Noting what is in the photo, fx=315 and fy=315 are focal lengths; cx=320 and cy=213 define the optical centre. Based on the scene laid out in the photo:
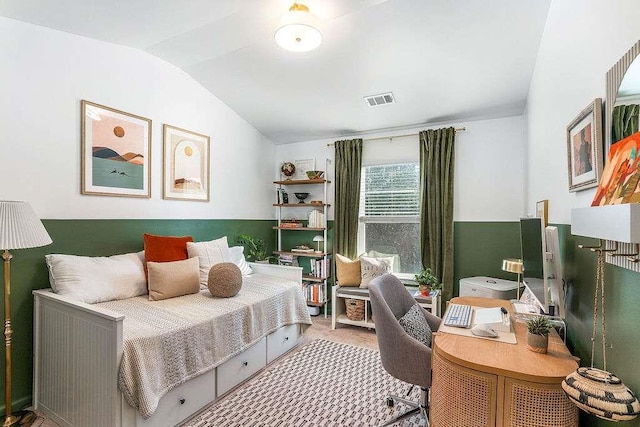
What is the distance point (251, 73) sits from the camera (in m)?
3.14

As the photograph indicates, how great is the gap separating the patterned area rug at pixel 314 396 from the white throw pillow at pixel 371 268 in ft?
3.07

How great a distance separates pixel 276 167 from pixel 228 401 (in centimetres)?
325

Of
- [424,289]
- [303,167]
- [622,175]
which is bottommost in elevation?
[424,289]

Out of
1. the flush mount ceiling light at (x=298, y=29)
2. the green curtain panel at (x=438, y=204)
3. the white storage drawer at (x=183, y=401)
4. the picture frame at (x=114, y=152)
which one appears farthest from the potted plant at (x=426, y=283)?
the picture frame at (x=114, y=152)

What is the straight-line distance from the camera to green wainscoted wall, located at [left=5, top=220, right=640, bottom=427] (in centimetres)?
97

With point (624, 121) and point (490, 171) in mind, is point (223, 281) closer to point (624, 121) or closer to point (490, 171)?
point (624, 121)

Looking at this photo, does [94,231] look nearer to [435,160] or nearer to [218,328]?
[218,328]

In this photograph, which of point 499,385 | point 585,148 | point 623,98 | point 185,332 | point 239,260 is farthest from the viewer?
point 239,260

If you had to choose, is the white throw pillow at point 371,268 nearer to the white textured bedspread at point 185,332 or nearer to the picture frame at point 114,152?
the white textured bedspread at point 185,332

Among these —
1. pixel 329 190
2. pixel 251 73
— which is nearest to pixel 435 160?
pixel 329 190

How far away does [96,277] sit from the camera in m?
2.33

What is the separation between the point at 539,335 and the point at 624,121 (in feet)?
2.96

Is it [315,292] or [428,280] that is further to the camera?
[315,292]

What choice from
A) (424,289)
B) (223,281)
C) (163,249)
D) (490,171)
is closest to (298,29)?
(223,281)
